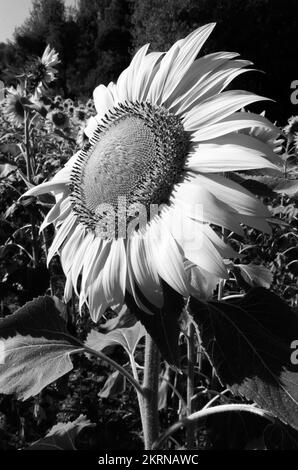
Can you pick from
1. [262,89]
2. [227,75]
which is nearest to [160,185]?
[227,75]

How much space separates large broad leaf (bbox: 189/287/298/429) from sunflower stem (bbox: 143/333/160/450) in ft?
0.30

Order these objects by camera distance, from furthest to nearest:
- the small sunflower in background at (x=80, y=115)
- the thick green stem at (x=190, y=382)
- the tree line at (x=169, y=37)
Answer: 1. the tree line at (x=169, y=37)
2. the small sunflower in background at (x=80, y=115)
3. the thick green stem at (x=190, y=382)

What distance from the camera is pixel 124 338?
3.62ft

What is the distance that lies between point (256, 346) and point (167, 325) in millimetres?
128

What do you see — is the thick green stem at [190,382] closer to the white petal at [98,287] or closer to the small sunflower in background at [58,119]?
the white petal at [98,287]

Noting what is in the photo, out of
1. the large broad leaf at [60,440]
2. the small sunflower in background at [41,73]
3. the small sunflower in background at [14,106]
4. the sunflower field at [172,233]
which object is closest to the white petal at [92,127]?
the sunflower field at [172,233]

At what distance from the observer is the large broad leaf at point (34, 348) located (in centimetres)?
83

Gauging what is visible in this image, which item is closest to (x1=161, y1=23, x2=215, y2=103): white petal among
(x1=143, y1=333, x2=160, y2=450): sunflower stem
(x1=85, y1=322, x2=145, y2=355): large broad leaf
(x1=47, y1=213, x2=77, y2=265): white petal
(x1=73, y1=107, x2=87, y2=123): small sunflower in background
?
(x1=47, y1=213, x2=77, y2=265): white petal

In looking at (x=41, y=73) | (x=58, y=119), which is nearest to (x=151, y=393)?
(x=41, y=73)

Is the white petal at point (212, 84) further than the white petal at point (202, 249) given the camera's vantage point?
Yes

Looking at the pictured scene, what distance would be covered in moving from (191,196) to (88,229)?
0.66ft

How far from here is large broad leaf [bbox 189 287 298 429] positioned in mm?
640

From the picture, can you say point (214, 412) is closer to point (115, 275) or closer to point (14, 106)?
point (115, 275)

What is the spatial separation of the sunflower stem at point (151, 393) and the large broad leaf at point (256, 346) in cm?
9
